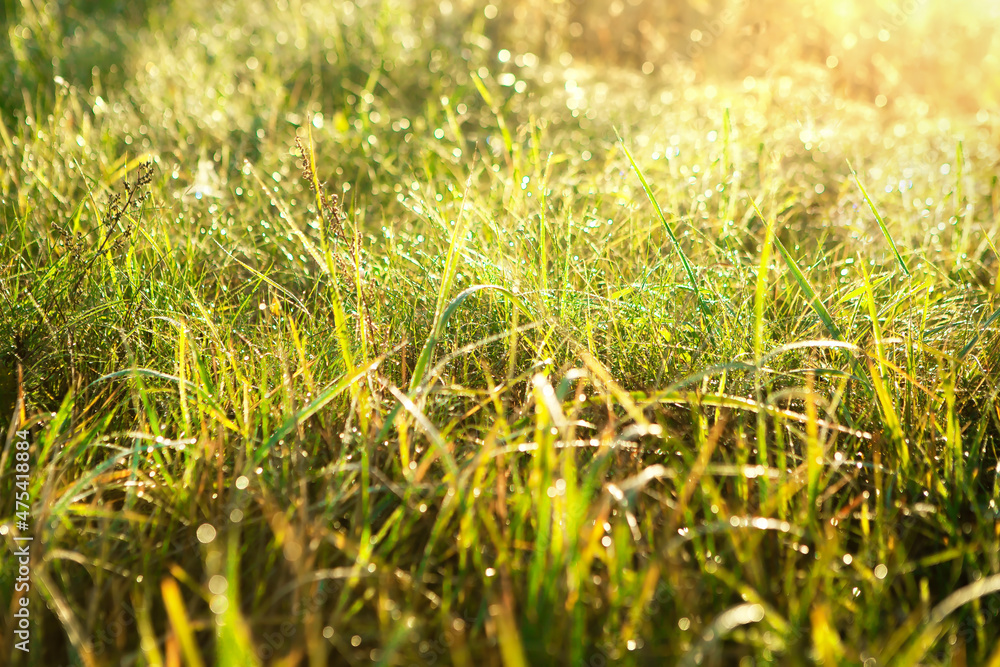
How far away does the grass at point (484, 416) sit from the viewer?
0.87m

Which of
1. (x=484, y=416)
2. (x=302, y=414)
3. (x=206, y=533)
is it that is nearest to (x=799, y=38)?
(x=484, y=416)

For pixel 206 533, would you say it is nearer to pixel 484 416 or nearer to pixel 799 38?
pixel 484 416

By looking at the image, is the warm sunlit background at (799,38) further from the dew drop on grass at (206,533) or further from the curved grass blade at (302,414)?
the dew drop on grass at (206,533)

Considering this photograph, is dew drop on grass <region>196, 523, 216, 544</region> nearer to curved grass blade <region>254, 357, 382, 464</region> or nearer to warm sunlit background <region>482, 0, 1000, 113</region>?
curved grass blade <region>254, 357, 382, 464</region>

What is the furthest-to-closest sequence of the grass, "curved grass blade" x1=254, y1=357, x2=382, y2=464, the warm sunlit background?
the warm sunlit background
"curved grass blade" x1=254, y1=357, x2=382, y2=464
the grass

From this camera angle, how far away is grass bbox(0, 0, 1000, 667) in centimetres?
87

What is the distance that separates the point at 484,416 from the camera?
1240 millimetres

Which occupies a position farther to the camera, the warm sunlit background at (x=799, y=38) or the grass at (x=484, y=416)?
the warm sunlit background at (x=799, y=38)

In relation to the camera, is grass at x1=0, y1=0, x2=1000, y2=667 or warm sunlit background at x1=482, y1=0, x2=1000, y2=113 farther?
warm sunlit background at x1=482, y1=0, x2=1000, y2=113

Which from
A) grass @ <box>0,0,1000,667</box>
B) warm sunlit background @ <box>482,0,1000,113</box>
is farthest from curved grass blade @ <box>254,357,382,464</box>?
warm sunlit background @ <box>482,0,1000,113</box>

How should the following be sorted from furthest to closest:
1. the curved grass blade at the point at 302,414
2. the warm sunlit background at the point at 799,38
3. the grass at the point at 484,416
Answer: the warm sunlit background at the point at 799,38 < the curved grass blade at the point at 302,414 < the grass at the point at 484,416

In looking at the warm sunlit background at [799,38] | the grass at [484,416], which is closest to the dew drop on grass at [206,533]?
the grass at [484,416]

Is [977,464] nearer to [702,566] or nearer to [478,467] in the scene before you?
[702,566]

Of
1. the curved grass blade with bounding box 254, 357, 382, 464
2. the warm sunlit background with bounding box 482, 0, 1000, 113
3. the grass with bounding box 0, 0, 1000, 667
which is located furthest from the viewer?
the warm sunlit background with bounding box 482, 0, 1000, 113
